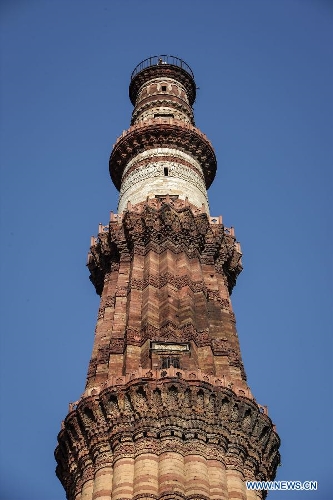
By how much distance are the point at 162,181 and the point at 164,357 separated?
399 inches

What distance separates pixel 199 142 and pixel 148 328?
41.9ft

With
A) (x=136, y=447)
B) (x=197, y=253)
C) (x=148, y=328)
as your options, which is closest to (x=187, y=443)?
(x=136, y=447)

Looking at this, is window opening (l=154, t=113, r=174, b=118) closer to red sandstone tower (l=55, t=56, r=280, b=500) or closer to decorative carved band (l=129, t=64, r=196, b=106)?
red sandstone tower (l=55, t=56, r=280, b=500)

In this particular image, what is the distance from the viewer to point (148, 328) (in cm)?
2228

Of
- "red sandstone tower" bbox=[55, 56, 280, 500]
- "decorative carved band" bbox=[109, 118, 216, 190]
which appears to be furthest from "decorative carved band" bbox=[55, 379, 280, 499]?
"decorative carved band" bbox=[109, 118, 216, 190]

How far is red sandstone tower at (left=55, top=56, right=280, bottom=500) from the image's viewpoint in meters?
18.4

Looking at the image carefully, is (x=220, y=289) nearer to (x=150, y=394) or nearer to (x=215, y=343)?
(x=215, y=343)

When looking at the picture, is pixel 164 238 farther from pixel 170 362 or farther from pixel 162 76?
pixel 162 76

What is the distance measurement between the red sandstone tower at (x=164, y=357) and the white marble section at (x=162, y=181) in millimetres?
60

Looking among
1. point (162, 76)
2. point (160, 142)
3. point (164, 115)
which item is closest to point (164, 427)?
point (160, 142)

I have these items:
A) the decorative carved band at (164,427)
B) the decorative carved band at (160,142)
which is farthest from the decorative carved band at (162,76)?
the decorative carved band at (164,427)

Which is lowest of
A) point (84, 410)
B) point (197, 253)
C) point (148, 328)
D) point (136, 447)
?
point (136, 447)

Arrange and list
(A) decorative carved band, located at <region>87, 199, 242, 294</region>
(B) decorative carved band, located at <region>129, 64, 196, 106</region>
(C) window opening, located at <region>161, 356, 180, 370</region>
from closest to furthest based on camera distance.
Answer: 1. (C) window opening, located at <region>161, 356, 180, 370</region>
2. (A) decorative carved band, located at <region>87, 199, 242, 294</region>
3. (B) decorative carved band, located at <region>129, 64, 196, 106</region>

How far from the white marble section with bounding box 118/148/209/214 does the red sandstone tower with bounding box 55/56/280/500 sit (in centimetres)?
6
